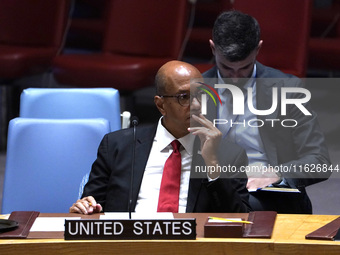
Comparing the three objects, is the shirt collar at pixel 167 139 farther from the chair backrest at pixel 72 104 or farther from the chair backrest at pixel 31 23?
the chair backrest at pixel 31 23

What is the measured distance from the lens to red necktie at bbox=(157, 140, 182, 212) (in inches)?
86.9

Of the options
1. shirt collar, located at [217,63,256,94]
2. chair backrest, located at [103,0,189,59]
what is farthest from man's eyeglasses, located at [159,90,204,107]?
chair backrest, located at [103,0,189,59]

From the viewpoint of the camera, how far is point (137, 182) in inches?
89.3

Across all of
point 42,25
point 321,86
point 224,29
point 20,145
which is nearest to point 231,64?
point 224,29

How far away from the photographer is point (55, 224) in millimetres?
1953

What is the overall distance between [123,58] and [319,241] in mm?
2878

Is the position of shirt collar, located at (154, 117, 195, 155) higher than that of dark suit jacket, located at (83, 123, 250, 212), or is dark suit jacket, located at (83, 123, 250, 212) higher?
shirt collar, located at (154, 117, 195, 155)

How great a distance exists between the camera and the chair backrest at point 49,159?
2.55m

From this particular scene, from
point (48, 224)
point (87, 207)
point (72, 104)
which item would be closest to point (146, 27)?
point (72, 104)

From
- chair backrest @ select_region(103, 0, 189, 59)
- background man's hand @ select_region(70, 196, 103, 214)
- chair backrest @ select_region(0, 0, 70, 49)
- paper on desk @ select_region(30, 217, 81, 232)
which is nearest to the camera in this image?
paper on desk @ select_region(30, 217, 81, 232)

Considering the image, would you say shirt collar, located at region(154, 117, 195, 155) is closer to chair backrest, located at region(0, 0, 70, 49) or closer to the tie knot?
the tie knot

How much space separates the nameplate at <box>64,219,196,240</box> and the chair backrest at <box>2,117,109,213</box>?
0.78m

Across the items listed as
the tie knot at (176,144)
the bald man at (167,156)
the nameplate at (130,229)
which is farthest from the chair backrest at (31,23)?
the nameplate at (130,229)
